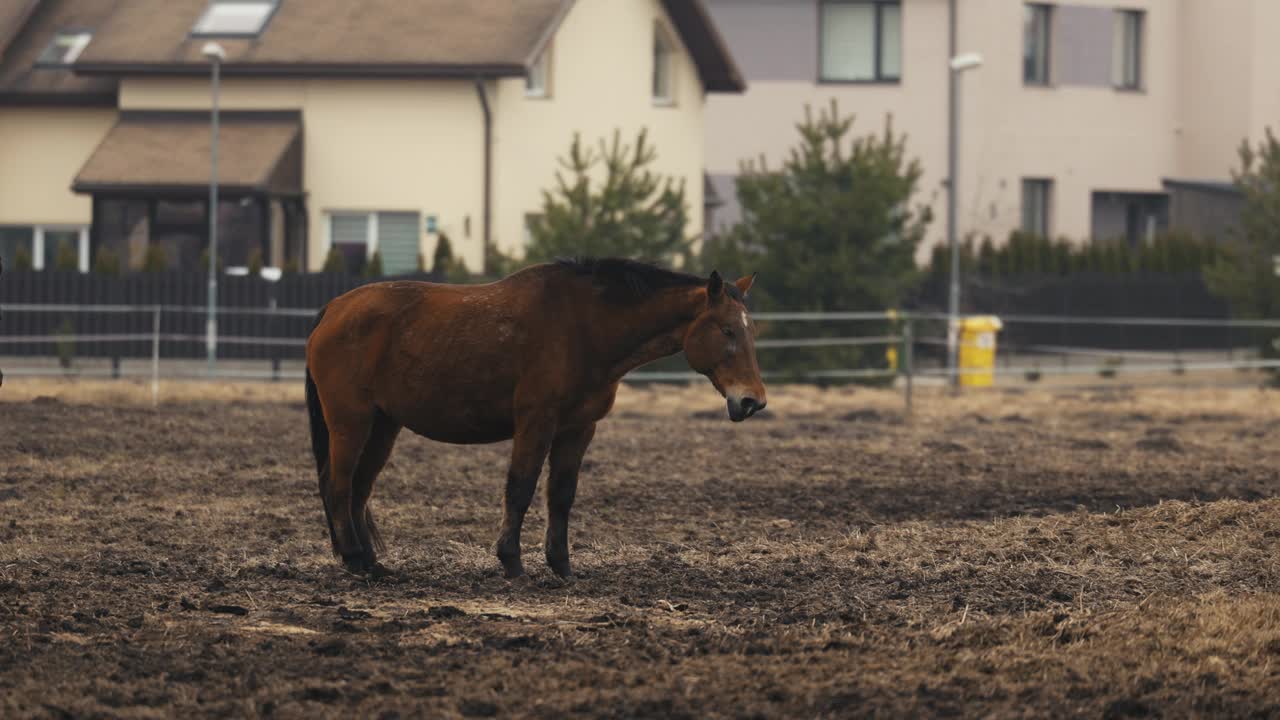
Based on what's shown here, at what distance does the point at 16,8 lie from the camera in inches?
1353

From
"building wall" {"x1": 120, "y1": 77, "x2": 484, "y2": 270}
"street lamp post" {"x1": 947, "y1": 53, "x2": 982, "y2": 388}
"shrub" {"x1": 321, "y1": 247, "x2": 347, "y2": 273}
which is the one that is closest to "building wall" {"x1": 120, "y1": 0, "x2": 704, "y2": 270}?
"building wall" {"x1": 120, "y1": 77, "x2": 484, "y2": 270}

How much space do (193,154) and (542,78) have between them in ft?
19.1

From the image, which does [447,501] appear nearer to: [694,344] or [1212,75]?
[694,344]

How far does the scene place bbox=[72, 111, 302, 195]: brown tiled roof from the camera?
3039 centimetres

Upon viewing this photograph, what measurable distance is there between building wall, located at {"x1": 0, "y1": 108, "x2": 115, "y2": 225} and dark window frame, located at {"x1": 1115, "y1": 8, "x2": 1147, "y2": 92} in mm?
21723

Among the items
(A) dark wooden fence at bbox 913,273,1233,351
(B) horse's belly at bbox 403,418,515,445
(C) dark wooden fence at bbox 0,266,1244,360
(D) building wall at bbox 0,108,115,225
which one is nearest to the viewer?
(B) horse's belly at bbox 403,418,515,445

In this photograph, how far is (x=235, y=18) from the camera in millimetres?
33031

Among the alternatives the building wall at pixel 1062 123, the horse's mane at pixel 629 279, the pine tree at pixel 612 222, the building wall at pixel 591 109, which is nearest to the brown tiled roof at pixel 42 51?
the building wall at pixel 591 109

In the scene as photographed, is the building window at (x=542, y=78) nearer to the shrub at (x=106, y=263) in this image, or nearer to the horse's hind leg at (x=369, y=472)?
the shrub at (x=106, y=263)

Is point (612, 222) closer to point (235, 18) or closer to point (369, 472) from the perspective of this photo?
point (235, 18)

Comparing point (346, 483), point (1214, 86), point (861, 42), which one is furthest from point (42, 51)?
point (346, 483)

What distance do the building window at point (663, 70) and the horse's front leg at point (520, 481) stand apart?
25.2 metres

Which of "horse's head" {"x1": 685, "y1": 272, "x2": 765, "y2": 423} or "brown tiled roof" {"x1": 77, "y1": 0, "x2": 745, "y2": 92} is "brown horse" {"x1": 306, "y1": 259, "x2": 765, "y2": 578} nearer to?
"horse's head" {"x1": 685, "y1": 272, "x2": 765, "y2": 423}

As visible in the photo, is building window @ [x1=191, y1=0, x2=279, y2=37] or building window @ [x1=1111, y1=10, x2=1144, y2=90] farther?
building window @ [x1=1111, y1=10, x2=1144, y2=90]
